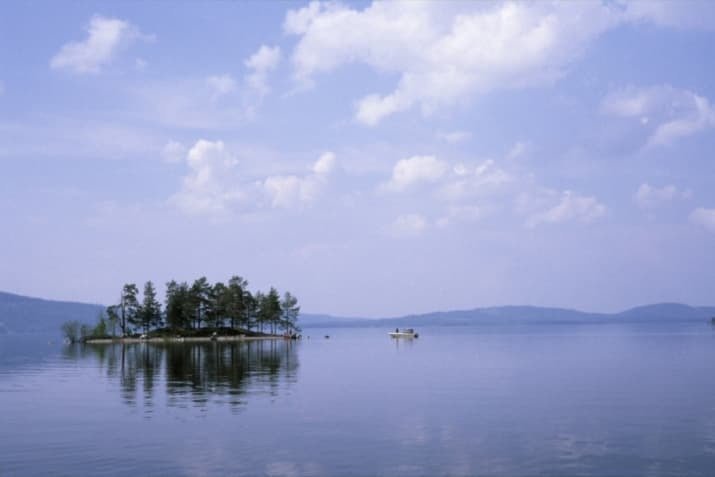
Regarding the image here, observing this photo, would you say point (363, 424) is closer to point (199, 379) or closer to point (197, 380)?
point (197, 380)

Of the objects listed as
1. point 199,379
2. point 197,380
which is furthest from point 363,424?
point 199,379

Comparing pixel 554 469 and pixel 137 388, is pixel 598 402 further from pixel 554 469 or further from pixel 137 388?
pixel 137 388

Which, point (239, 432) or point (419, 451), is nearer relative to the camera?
point (419, 451)

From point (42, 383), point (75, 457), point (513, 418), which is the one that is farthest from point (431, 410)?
point (42, 383)

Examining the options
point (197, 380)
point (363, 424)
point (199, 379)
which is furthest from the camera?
point (199, 379)

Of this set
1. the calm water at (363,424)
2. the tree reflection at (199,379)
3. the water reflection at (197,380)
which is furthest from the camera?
the tree reflection at (199,379)

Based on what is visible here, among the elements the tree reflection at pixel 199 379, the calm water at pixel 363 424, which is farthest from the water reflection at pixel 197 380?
the calm water at pixel 363 424

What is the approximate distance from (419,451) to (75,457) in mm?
17415

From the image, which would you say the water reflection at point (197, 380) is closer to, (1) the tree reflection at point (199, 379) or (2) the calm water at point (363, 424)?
(1) the tree reflection at point (199, 379)

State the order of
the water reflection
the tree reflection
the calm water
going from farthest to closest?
the tree reflection, the water reflection, the calm water

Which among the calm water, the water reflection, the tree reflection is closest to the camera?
the calm water

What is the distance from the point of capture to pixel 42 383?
7356 centimetres

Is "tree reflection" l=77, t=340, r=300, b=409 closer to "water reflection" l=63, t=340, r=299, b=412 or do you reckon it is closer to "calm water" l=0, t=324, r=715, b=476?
"water reflection" l=63, t=340, r=299, b=412

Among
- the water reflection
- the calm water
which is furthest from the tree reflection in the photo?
the calm water
